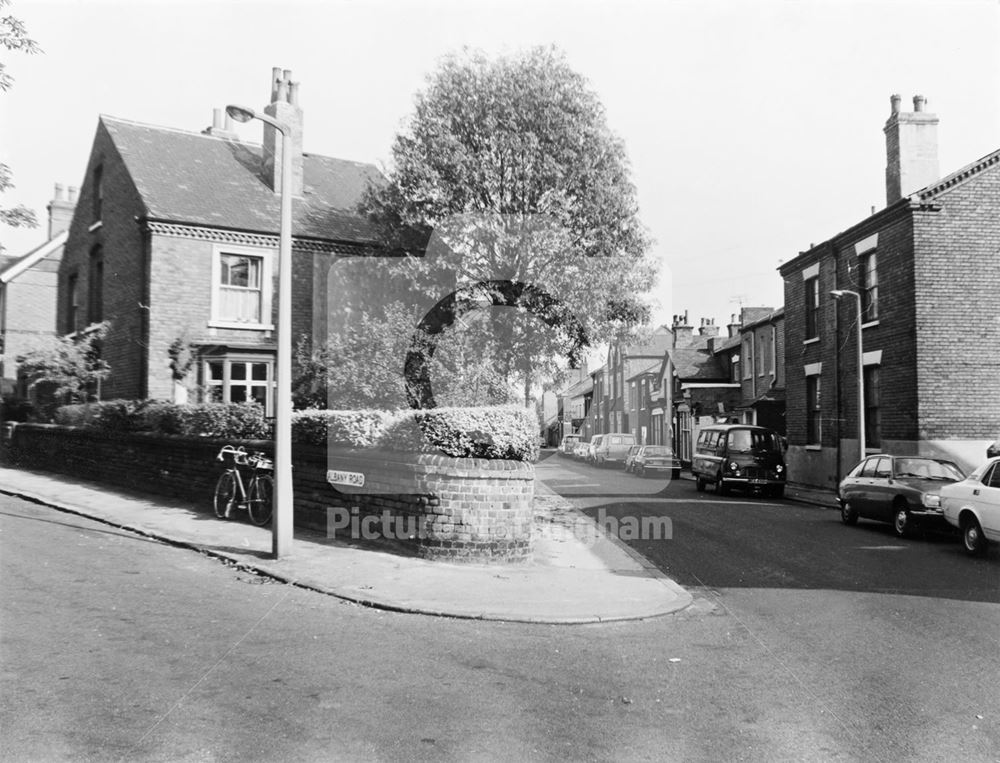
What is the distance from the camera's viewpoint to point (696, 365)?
44094mm

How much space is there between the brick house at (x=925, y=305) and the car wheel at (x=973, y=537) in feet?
34.0

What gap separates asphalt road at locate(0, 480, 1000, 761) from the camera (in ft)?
14.5

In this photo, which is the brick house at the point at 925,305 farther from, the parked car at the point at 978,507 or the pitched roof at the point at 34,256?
the pitched roof at the point at 34,256

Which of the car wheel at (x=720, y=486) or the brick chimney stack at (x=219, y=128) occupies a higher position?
the brick chimney stack at (x=219, y=128)

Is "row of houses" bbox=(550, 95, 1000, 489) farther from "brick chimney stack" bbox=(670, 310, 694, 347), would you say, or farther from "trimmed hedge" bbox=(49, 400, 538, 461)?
"brick chimney stack" bbox=(670, 310, 694, 347)

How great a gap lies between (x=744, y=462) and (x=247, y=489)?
49.2 feet

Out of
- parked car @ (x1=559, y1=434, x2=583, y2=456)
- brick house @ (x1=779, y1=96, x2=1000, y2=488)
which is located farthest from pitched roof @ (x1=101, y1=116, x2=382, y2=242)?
parked car @ (x1=559, y1=434, x2=583, y2=456)

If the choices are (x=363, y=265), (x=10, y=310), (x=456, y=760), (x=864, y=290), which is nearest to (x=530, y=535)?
(x=456, y=760)

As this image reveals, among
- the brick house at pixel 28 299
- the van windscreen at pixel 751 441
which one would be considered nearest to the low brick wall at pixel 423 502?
the van windscreen at pixel 751 441

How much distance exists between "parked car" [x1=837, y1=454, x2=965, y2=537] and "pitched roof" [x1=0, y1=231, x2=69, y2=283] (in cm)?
3229

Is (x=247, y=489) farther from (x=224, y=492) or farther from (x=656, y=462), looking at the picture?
(x=656, y=462)

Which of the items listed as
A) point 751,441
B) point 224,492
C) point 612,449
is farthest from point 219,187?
point 612,449

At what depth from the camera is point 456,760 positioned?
420 cm

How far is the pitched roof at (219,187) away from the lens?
21688 mm
